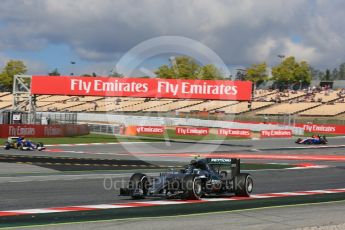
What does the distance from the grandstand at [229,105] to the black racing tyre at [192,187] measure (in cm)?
5462

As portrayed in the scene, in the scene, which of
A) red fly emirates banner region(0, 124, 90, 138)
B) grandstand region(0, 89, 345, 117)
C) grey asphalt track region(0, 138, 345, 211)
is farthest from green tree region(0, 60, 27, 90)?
grey asphalt track region(0, 138, 345, 211)

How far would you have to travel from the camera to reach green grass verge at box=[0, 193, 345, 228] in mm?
9961

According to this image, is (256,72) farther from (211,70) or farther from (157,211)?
(157,211)

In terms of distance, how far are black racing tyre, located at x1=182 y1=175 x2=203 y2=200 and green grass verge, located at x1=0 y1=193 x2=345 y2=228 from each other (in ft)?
1.55

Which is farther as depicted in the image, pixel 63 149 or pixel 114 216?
pixel 63 149

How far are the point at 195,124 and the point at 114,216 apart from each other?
5010 centimetres

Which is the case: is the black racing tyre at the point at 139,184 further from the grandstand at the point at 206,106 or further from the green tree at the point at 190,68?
the grandstand at the point at 206,106

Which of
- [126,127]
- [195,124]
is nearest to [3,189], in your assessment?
[126,127]

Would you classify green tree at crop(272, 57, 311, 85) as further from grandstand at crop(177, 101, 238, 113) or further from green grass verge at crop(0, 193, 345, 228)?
green grass verge at crop(0, 193, 345, 228)

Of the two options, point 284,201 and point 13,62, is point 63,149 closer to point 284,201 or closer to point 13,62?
point 284,201

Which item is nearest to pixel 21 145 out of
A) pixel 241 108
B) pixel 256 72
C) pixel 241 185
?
pixel 241 185

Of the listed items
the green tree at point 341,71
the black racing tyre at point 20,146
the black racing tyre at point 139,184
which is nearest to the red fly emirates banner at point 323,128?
the black racing tyre at point 20,146

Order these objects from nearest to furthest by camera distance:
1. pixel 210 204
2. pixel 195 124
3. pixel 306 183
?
1. pixel 210 204
2. pixel 306 183
3. pixel 195 124

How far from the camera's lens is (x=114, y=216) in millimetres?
10625
